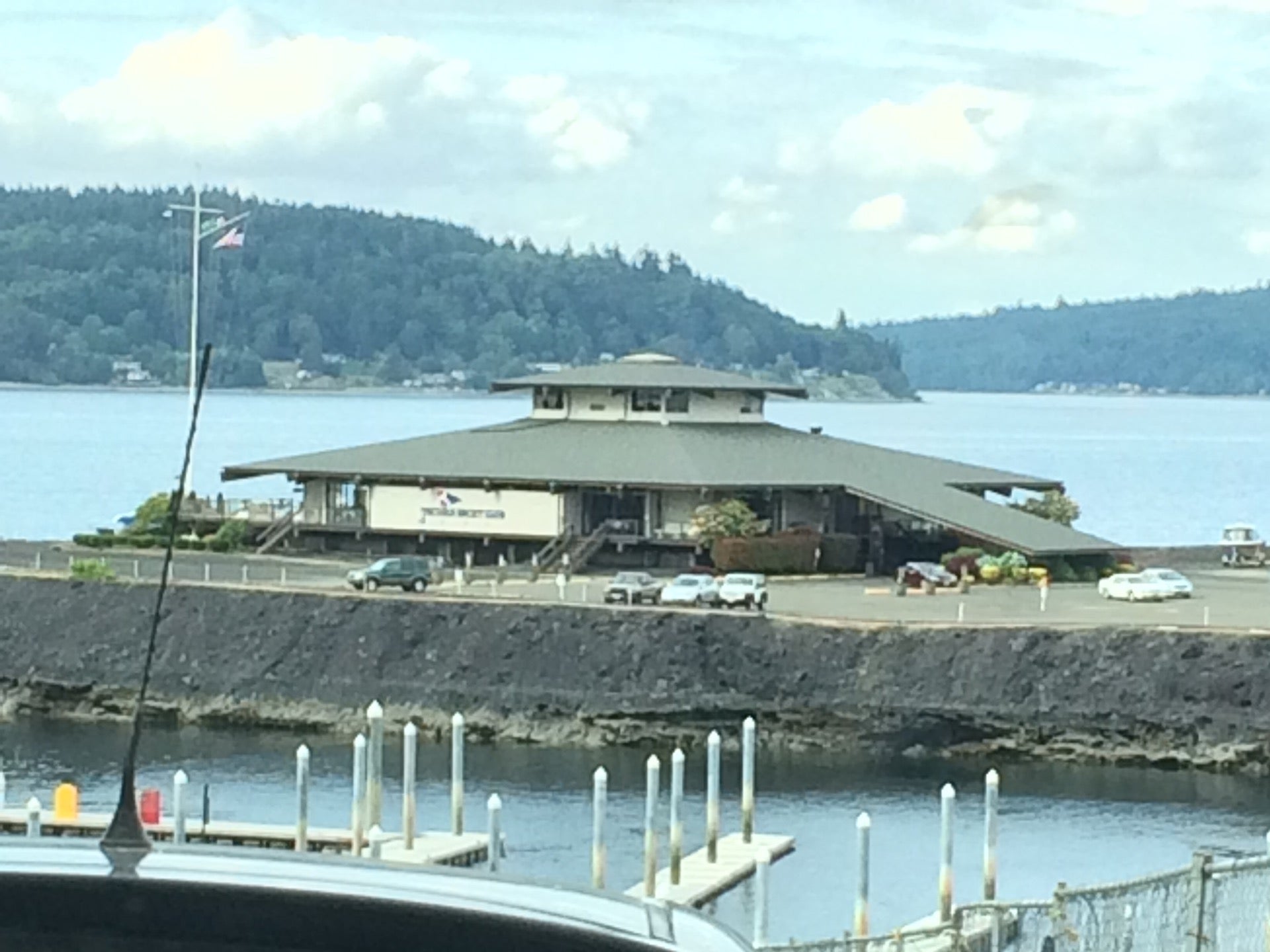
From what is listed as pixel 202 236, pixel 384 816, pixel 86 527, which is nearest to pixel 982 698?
pixel 384 816

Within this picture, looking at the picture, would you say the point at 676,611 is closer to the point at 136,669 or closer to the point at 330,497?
the point at 136,669

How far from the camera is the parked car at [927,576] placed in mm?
53344

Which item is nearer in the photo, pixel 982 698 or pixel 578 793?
pixel 578 793

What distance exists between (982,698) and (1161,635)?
3.06 meters

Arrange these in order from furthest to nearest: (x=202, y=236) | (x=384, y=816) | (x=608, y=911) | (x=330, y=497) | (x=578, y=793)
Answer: (x=202, y=236) → (x=330, y=497) → (x=578, y=793) → (x=384, y=816) → (x=608, y=911)

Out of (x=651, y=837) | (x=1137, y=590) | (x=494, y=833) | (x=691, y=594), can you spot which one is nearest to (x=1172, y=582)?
(x=1137, y=590)

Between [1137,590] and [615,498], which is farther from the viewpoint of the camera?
[615,498]

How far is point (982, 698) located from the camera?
152 feet

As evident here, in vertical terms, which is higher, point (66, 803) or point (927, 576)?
point (927, 576)

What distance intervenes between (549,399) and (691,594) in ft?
52.6

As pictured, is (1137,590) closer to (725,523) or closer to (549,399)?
(725,523)

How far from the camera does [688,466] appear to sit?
57156 mm

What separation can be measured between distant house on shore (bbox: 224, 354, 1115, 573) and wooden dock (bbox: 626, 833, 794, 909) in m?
19.6

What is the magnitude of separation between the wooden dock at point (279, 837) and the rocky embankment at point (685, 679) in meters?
11.6
